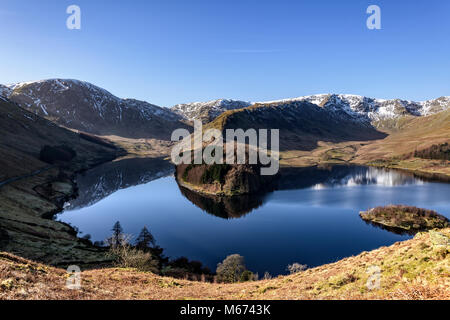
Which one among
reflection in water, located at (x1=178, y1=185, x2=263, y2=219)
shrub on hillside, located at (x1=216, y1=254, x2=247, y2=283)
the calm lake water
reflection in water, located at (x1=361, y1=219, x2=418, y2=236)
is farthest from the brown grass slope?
reflection in water, located at (x1=361, y1=219, x2=418, y2=236)

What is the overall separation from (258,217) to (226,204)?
25147mm

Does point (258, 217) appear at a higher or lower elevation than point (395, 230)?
higher

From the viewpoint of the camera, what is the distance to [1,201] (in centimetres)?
7719

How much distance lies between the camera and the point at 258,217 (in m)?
100

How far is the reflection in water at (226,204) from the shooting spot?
353 feet

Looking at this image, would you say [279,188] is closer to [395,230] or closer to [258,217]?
[258,217]

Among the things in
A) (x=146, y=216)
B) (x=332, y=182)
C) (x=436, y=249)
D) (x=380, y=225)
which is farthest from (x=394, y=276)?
(x=332, y=182)

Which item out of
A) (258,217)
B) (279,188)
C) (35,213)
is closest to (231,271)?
(258,217)

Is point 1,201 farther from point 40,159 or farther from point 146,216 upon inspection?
point 40,159

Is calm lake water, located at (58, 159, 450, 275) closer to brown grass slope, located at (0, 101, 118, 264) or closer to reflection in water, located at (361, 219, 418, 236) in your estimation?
reflection in water, located at (361, 219, 418, 236)

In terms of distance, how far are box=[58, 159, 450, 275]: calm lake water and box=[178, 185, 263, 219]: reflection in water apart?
490 millimetres

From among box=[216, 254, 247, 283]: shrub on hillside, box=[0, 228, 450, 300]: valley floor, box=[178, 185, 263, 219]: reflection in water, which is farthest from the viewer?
box=[178, 185, 263, 219]: reflection in water

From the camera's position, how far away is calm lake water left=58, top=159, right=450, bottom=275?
70875mm
